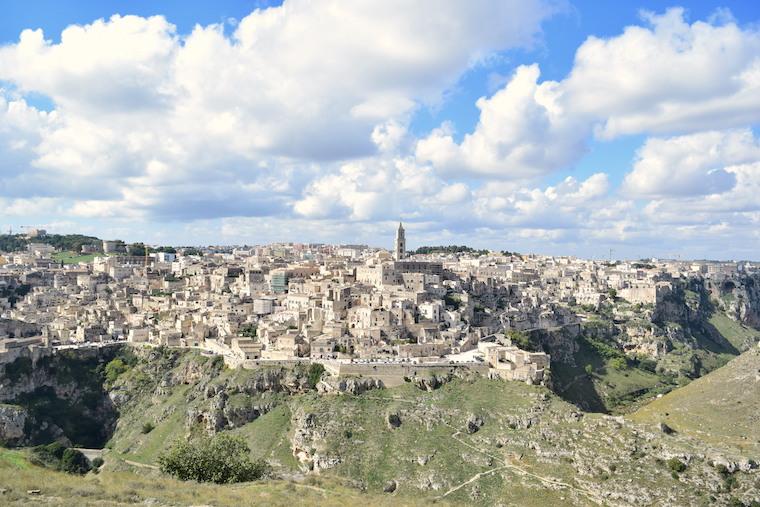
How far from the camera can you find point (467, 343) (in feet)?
221

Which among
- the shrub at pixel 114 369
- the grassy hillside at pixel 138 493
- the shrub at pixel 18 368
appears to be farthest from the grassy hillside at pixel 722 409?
the shrub at pixel 18 368

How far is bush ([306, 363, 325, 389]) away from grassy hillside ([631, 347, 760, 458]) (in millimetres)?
28443

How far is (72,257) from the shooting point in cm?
14525

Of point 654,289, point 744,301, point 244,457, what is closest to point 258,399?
point 244,457

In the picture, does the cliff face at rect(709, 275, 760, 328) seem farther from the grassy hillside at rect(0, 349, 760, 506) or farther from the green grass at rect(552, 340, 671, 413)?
the grassy hillside at rect(0, 349, 760, 506)

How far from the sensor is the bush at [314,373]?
189ft

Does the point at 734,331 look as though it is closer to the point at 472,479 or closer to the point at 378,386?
the point at 378,386

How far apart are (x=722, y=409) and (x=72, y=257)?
135391 millimetres

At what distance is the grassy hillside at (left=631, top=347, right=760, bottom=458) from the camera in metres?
51.4

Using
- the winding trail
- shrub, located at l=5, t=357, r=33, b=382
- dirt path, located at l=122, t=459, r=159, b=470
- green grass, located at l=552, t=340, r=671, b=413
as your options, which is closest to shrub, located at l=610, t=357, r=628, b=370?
green grass, located at l=552, t=340, r=671, b=413

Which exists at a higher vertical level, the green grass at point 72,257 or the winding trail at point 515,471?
the green grass at point 72,257

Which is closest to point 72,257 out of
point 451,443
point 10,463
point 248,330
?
point 248,330

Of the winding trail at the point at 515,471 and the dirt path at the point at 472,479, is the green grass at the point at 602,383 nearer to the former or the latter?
the winding trail at the point at 515,471

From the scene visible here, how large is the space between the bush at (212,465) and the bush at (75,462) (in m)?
18.8
